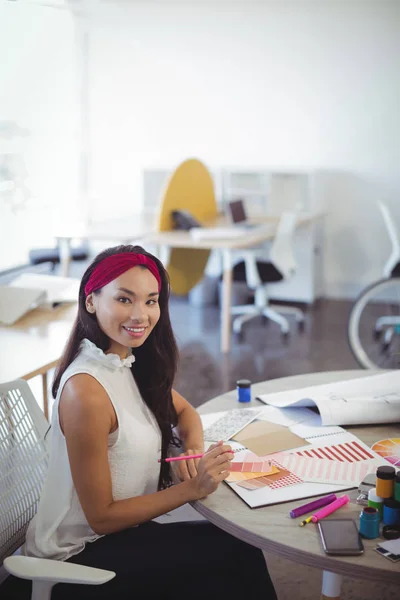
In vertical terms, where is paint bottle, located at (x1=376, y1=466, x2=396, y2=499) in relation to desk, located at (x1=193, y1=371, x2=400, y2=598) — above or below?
above

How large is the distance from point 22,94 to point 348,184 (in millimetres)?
3570

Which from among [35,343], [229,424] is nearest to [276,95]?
[35,343]

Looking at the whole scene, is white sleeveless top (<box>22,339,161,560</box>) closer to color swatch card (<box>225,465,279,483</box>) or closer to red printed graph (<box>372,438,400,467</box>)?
color swatch card (<box>225,465,279,483</box>)

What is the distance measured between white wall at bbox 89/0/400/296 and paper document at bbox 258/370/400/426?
442 centimetres

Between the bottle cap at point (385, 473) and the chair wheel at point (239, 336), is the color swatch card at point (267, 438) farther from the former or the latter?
the chair wheel at point (239, 336)

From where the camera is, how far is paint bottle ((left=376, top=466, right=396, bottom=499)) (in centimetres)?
154

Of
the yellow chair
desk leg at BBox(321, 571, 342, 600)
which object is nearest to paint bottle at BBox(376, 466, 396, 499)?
desk leg at BBox(321, 571, 342, 600)

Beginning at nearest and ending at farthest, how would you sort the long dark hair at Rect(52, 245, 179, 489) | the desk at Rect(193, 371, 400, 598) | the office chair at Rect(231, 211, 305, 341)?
1. the desk at Rect(193, 371, 400, 598)
2. the long dark hair at Rect(52, 245, 179, 489)
3. the office chair at Rect(231, 211, 305, 341)

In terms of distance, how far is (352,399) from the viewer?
2045mm

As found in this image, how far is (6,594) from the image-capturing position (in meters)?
1.62

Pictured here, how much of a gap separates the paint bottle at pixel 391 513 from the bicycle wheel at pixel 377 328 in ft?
8.75

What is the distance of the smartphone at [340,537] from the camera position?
141cm

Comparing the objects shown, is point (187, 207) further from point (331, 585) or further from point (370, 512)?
point (370, 512)

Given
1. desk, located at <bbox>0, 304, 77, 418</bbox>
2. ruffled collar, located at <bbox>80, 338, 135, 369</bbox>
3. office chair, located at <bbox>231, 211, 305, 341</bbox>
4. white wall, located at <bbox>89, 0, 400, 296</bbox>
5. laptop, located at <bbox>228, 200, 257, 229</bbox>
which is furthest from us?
white wall, located at <bbox>89, 0, 400, 296</bbox>
